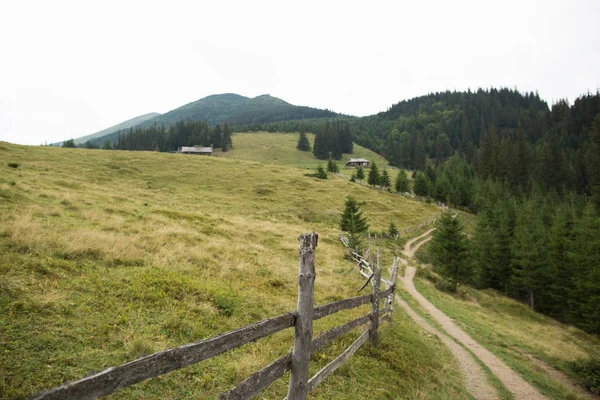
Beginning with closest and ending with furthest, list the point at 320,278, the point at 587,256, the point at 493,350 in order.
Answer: the point at 493,350 < the point at 320,278 < the point at 587,256

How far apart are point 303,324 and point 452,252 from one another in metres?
32.4

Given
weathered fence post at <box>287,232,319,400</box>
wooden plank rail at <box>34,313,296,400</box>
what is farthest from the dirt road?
→ wooden plank rail at <box>34,313,296,400</box>

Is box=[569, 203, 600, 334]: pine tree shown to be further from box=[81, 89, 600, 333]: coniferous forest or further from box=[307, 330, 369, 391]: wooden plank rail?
box=[307, 330, 369, 391]: wooden plank rail

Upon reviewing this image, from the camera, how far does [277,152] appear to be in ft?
467

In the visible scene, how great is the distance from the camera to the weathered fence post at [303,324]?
15.3ft

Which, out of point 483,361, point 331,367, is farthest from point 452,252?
point 331,367

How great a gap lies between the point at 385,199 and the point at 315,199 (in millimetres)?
22262

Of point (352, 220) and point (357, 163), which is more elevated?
point (357, 163)

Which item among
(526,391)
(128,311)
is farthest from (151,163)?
(526,391)

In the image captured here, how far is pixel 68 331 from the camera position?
20.5 feet

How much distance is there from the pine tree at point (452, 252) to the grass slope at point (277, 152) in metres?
80.2

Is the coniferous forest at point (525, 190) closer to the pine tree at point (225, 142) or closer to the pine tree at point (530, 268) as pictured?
the pine tree at point (530, 268)

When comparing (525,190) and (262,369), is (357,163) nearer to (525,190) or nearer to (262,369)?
(525,190)

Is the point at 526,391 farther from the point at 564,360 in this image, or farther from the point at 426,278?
the point at 426,278
